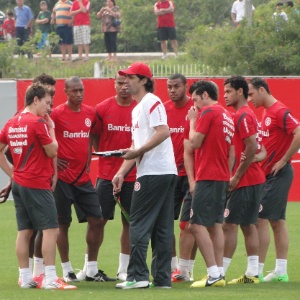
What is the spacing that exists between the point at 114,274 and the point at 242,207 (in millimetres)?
1790

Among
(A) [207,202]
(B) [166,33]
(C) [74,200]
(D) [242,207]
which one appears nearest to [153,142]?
(A) [207,202]

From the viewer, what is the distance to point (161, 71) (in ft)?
76.2

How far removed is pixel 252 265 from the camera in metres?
10.7

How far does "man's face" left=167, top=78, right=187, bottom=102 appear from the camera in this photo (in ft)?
37.3

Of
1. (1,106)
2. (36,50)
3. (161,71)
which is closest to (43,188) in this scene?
(1,106)

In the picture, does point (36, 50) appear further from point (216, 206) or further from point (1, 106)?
point (216, 206)

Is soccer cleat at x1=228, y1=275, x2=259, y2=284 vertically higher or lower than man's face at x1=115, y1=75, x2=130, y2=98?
lower

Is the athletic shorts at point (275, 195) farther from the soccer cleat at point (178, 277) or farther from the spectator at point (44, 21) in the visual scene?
the spectator at point (44, 21)

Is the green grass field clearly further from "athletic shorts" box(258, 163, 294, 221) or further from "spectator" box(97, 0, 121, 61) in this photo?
"spectator" box(97, 0, 121, 61)

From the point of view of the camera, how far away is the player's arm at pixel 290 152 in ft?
36.3

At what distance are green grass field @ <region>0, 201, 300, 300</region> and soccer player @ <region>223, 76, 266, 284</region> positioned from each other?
1.21 feet

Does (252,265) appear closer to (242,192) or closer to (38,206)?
(242,192)

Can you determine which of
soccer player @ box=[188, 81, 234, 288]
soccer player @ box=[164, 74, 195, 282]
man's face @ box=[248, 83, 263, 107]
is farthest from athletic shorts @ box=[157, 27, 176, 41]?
soccer player @ box=[188, 81, 234, 288]

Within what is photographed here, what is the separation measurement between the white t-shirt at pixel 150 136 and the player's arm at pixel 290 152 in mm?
1477
